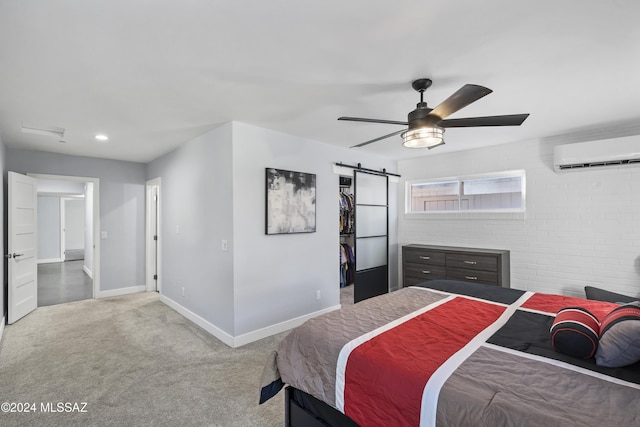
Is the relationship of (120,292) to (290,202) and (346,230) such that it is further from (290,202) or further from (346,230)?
(346,230)

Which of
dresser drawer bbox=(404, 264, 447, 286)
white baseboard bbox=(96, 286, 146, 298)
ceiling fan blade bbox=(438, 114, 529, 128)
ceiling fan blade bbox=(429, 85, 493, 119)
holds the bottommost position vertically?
white baseboard bbox=(96, 286, 146, 298)

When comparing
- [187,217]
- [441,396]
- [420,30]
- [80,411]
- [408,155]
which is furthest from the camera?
[408,155]

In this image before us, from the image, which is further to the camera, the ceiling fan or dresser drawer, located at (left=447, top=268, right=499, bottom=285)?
dresser drawer, located at (left=447, top=268, right=499, bottom=285)

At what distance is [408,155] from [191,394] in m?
4.37

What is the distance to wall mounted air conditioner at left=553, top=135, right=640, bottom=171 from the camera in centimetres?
325

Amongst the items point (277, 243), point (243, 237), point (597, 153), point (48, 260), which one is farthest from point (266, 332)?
point (48, 260)

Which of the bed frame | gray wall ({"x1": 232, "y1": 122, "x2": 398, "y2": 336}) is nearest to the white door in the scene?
gray wall ({"x1": 232, "y1": 122, "x2": 398, "y2": 336})

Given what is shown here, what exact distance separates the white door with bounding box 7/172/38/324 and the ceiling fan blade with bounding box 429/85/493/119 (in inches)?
199

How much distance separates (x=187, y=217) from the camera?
4125 mm

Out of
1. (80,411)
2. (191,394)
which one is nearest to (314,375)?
(191,394)

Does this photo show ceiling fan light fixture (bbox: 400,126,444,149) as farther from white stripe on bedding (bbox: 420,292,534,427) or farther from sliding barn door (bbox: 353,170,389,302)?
sliding barn door (bbox: 353,170,389,302)

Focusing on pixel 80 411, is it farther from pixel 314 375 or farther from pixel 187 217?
pixel 187 217

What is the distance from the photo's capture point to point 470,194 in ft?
15.7

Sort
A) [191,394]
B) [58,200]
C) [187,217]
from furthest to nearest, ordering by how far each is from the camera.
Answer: [58,200], [187,217], [191,394]
